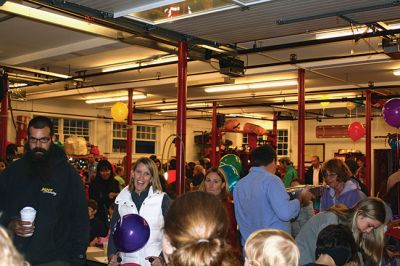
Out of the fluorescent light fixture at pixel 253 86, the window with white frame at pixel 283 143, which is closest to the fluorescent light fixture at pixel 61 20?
the fluorescent light fixture at pixel 253 86

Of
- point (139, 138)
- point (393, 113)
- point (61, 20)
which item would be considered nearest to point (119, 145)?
point (139, 138)

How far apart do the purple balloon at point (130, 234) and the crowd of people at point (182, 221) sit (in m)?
0.15

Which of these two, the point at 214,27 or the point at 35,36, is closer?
the point at 214,27

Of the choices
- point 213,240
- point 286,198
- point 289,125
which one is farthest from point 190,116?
point 213,240

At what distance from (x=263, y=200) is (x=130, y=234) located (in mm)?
1600

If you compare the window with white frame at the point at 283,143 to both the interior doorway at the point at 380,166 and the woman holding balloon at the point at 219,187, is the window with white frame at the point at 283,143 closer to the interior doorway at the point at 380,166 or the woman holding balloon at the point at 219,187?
the interior doorway at the point at 380,166

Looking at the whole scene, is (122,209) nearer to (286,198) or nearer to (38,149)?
(38,149)

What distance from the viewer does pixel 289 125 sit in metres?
20.5

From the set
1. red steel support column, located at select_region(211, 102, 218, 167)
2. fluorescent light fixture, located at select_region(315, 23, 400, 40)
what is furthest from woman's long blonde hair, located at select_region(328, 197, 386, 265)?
red steel support column, located at select_region(211, 102, 218, 167)

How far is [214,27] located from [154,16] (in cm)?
84

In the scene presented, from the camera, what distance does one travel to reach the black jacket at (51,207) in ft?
10.1

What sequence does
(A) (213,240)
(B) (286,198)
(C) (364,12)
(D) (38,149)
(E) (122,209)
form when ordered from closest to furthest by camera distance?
1. (A) (213,240)
2. (D) (38,149)
3. (E) (122,209)
4. (B) (286,198)
5. (C) (364,12)

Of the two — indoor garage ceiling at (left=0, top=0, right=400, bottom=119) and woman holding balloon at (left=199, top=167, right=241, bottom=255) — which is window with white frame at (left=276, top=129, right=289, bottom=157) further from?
woman holding balloon at (left=199, top=167, right=241, bottom=255)

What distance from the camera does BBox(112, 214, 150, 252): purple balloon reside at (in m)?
3.14
